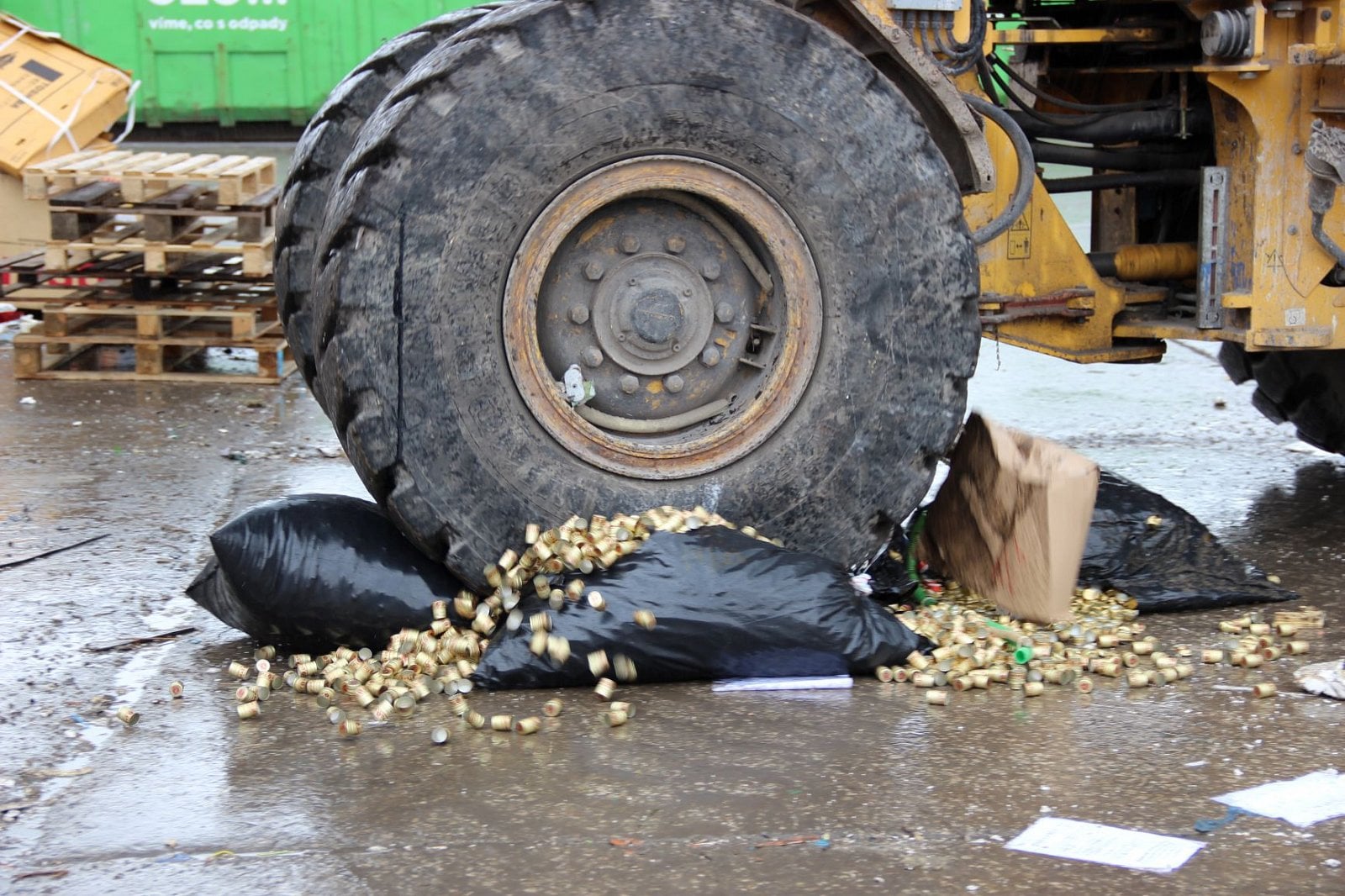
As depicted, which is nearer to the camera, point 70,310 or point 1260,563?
point 1260,563

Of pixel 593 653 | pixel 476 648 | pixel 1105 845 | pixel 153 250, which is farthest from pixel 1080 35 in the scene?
pixel 153 250

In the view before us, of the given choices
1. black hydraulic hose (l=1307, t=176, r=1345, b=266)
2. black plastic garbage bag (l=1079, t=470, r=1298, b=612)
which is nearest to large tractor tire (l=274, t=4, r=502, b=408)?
black plastic garbage bag (l=1079, t=470, r=1298, b=612)

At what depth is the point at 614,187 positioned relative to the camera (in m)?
3.82

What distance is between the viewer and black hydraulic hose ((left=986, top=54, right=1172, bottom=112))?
15.6ft

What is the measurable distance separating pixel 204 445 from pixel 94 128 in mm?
3568

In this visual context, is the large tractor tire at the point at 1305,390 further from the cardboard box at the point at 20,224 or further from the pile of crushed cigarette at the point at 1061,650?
the cardboard box at the point at 20,224

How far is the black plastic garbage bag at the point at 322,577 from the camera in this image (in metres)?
3.79

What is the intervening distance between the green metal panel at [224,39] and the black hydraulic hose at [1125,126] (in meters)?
13.1

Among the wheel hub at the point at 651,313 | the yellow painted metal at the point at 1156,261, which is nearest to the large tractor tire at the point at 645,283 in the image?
the wheel hub at the point at 651,313

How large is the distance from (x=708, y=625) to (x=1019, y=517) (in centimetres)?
92

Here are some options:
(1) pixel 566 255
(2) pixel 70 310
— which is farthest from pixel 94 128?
(1) pixel 566 255

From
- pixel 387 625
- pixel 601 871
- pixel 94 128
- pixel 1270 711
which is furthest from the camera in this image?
pixel 94 128

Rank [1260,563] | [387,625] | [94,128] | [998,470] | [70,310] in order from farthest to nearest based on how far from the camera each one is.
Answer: [94,128], [70,310], [1260,563], [998,470], [387,625]

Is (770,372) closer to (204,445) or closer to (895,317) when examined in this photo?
(895,317)
